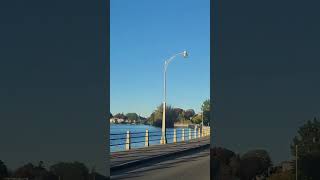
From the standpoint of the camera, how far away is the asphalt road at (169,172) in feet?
24.2

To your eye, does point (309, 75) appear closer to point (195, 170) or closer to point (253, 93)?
point (253, 93)

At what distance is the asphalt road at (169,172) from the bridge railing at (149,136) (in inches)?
28.2

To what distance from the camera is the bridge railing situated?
1017cm

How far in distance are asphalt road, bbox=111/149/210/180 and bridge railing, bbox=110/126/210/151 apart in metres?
0.72

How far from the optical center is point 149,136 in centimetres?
1351

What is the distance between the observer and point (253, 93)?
565 cm

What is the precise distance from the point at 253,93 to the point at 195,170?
9.20ft
